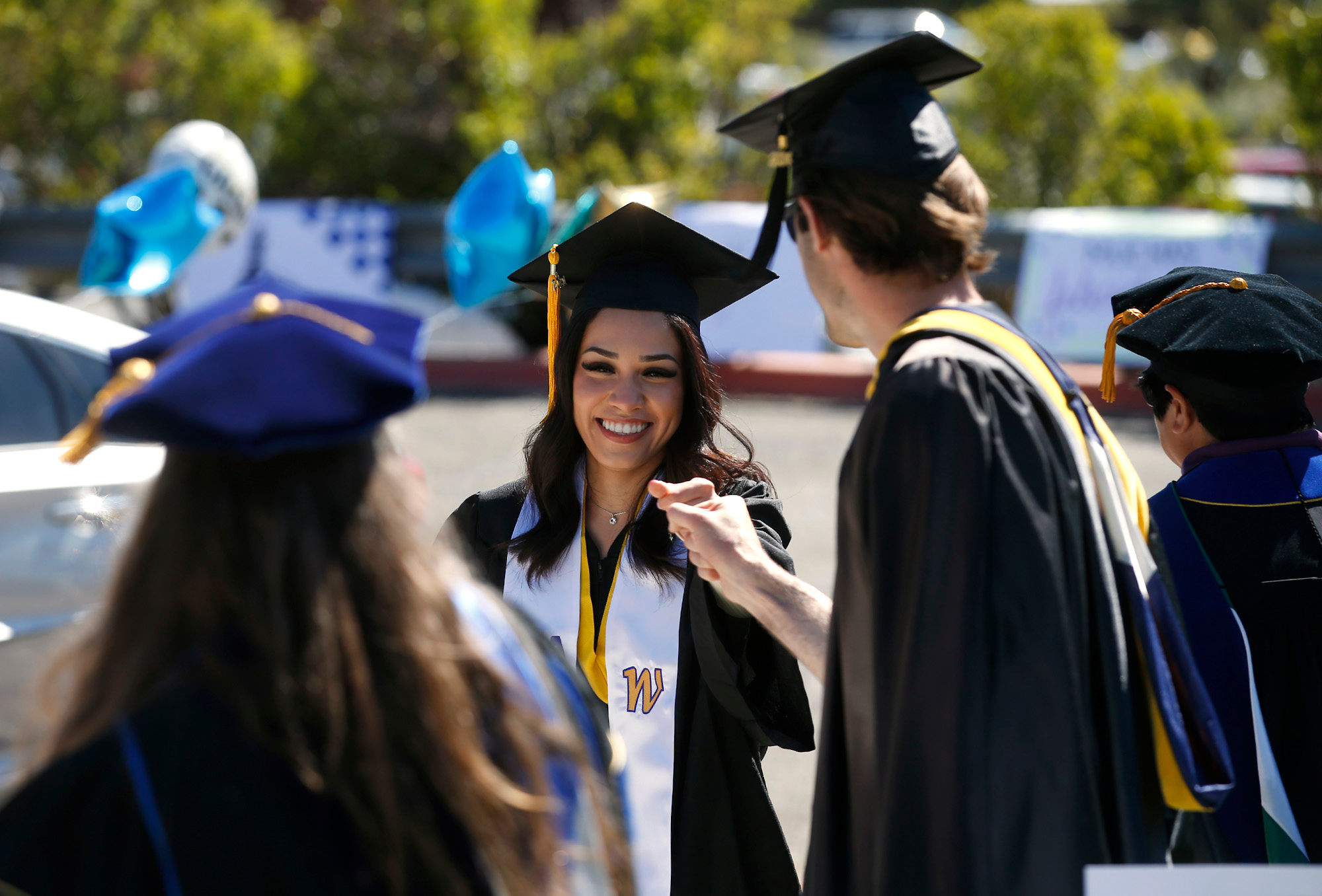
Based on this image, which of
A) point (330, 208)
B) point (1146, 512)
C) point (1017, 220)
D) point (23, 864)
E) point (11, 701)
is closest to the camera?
point (23, 864)

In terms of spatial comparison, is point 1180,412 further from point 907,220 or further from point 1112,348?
point 907,220

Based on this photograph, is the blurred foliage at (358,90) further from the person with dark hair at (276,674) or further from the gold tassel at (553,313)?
the person with dark hair at (276,674)

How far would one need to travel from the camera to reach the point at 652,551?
253cm

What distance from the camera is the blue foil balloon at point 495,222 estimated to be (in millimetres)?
6348

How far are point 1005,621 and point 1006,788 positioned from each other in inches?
8.2

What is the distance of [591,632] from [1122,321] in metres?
1.26

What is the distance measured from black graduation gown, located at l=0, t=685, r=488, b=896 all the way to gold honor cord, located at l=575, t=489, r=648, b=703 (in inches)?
50.9

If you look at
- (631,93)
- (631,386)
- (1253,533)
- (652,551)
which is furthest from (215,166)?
(1253,533)

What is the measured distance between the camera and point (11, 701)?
3916 millimetres

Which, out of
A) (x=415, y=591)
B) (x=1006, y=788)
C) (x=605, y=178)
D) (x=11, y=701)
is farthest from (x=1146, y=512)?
(x=605, y=178)

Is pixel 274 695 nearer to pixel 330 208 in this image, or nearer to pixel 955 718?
pixel 955 718

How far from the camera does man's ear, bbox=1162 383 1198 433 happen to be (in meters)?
2.37

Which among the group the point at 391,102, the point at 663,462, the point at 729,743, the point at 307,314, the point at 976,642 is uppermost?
the point at 391,102

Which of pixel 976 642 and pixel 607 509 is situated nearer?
pixel 976 642
